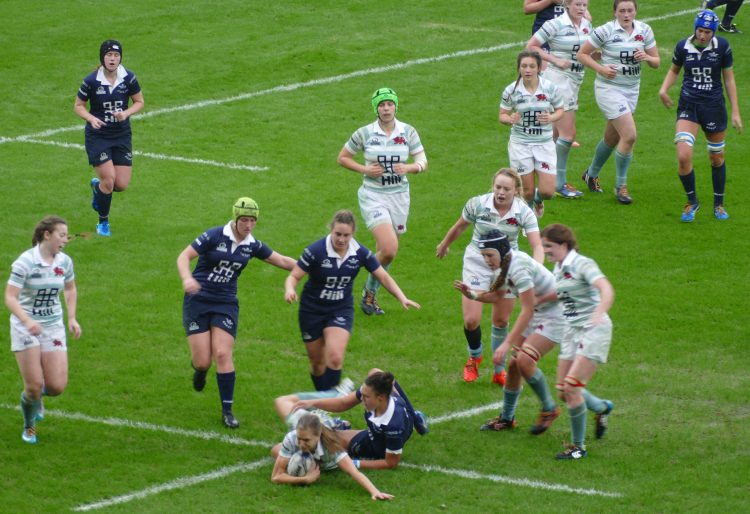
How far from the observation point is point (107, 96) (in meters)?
17.8

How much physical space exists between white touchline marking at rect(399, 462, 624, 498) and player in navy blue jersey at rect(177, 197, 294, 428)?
6.68 feet

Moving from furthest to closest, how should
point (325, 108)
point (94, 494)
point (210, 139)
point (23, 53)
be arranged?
point (23, 53)
point (325, 108)
point (210, 139)
point (94, 494)

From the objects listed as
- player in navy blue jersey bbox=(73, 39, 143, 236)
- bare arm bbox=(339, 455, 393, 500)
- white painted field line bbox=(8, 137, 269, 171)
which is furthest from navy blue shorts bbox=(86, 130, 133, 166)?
bare arm bbox=(339, 455, 393, 500)

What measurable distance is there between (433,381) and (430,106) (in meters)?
10.7

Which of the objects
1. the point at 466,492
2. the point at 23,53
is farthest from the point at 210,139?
the point at 466,492

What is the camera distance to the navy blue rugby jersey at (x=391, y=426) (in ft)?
37.3

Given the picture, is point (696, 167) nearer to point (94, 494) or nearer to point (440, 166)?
point (440, 166)

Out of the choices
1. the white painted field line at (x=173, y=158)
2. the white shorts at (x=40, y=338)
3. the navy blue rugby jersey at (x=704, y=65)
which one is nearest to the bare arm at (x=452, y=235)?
the white shorts at (x=40, y=338)

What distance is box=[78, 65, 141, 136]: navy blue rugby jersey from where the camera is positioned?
58.3ft

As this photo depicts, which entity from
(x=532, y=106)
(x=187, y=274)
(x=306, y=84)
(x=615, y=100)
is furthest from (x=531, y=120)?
(x=306, y=84)

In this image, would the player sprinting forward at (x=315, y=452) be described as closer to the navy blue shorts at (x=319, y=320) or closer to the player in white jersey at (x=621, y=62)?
the navy blue shorts at (x=319, y=320)

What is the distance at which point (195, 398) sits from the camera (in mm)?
13227

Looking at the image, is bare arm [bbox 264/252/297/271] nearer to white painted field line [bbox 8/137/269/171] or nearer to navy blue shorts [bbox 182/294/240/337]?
navy blue shorts [bbox 182/294/240/337]

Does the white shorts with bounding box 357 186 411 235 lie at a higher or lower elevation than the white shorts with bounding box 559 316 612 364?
higher
